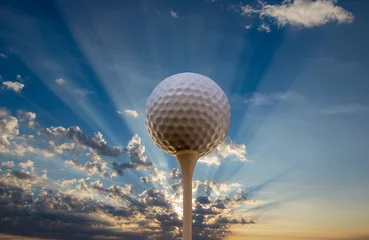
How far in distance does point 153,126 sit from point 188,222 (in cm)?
523

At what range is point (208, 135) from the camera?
16828 mm

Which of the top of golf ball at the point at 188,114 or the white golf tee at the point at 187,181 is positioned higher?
the top of golf ball at the point at 188,114

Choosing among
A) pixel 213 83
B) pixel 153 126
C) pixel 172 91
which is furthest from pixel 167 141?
pixel 213 83

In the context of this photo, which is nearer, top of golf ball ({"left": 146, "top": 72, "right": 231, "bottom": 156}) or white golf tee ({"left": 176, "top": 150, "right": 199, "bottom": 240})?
white golf tee ({"left": 176, "top": 150, "right": 199, "bottom": 240})

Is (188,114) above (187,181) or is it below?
above

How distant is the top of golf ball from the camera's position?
53.6ft

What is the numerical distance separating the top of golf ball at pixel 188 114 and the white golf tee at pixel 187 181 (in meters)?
0.33

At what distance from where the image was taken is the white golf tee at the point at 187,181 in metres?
15.2

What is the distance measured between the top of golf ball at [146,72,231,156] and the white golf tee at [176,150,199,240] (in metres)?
0.33

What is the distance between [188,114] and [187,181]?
3220mm

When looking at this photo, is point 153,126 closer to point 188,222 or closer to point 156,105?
point 156,105

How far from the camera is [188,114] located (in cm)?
1623

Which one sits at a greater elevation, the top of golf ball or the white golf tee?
the top of golf ball

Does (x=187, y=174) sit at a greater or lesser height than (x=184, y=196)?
greater
